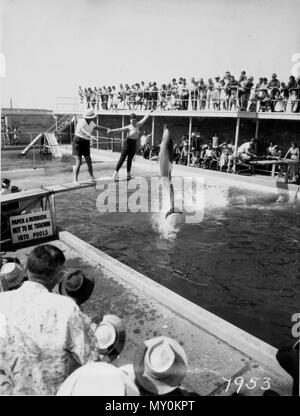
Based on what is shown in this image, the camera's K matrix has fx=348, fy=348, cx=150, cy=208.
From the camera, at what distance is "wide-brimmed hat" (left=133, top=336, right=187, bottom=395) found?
8.13ft

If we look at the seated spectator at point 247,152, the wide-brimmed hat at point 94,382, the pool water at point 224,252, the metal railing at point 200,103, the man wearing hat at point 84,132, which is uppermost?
the metal railing at point 200,103

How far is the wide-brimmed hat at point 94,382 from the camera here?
2.01 metres

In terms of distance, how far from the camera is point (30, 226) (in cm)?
642

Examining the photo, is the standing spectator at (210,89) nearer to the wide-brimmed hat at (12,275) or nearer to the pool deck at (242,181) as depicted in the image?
the pool deck at (242,181)

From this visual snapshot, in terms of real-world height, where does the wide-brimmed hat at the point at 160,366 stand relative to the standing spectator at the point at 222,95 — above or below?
below

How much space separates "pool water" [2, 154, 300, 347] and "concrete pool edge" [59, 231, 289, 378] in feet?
2.85

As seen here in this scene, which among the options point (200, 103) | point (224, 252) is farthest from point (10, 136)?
point (224, 252)

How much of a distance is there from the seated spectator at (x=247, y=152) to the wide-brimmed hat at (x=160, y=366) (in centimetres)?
1329

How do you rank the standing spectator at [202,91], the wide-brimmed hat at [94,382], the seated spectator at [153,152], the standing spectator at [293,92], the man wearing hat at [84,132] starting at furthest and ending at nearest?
the seated spectator at [153,152] → the standing spectator at [202,91] → the standing spectator at [293,92] → the man wearing hat at [84,132] → the wide-brimmed hat at [94,382]

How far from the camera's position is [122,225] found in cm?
860

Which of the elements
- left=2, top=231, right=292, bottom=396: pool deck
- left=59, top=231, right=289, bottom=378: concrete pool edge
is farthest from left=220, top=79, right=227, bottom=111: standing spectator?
left=2, top=231, right=292, bottom=396: pool deck

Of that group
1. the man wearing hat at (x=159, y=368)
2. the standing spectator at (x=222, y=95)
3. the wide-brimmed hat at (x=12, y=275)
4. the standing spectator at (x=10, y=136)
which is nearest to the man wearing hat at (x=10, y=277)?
the wide-brimmed hat at (x=12, y=275)

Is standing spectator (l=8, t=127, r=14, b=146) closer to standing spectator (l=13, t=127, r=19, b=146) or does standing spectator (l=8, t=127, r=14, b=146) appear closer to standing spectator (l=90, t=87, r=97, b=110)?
standing spectator (l=13, t=127, r=19, b=146)

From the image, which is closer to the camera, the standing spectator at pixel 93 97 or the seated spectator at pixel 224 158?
the seated spectator at pixel 224 158
